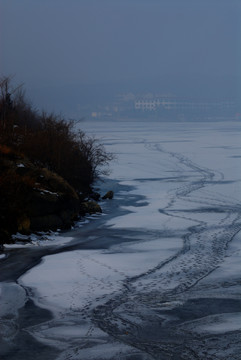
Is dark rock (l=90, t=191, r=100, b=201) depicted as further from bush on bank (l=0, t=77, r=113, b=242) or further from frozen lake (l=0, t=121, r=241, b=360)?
frozen lake (l=0, t=121, r=241, b=360)

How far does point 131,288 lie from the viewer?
11578 millimetres

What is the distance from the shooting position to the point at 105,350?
8.15 m

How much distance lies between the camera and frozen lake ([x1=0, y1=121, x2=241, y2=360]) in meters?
8.34

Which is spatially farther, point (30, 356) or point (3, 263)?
point (3, 263)

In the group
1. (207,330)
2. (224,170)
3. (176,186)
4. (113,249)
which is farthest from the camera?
(224,170)

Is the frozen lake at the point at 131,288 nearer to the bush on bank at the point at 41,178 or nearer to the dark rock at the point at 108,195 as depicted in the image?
the bush on bank at the point at 41,178

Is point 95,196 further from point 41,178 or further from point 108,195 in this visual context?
point 41,178

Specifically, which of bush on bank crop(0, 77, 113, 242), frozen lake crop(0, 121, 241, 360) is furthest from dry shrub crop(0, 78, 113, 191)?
frozen lake crop(0, 121, 241, 360)

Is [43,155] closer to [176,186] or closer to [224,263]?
[176,186]

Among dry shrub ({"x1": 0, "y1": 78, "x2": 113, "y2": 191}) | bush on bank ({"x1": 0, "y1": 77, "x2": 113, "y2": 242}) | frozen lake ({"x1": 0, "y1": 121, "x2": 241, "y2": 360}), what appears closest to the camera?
frozen lake ({"x1": 0, "y1": 121, "x2": 241, "y2": 360})

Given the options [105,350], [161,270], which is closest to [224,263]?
[161,270]

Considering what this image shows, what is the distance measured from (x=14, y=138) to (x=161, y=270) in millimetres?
12880

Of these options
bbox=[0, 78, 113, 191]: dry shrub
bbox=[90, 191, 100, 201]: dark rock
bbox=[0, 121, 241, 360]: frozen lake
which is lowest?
bbox=[0, 121, 241, 360]: frozen lake

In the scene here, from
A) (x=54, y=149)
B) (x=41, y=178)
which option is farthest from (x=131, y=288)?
(x=54, y=149)
